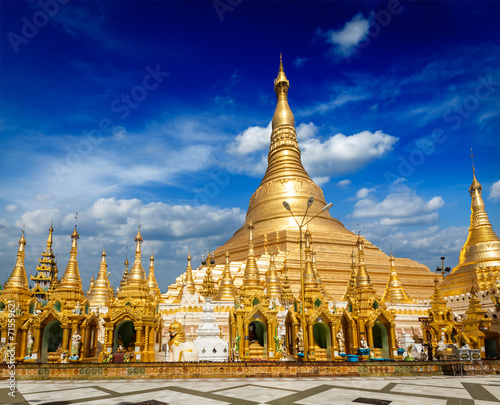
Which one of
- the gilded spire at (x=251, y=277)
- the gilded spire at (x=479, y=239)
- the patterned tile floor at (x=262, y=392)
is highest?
the gilded spire at (x=479, y=239)

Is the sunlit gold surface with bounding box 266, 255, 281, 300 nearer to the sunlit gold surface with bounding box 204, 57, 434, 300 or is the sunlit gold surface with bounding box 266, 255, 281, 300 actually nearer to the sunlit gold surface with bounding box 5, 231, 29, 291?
the sunlit gold surface with bounding box 204, 57, 434, 300

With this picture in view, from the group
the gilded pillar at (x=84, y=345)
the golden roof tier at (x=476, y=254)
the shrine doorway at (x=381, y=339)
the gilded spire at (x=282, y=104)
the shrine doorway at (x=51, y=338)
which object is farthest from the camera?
the gilded spire at (x=282, y=104)

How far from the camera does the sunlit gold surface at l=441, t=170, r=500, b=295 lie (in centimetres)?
3828

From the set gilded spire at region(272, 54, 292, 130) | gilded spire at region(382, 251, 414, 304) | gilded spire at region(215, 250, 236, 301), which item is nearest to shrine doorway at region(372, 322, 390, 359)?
gilded spire at region(382, 251, 414, 304)

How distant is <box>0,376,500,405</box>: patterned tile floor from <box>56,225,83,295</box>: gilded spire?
11201 mm

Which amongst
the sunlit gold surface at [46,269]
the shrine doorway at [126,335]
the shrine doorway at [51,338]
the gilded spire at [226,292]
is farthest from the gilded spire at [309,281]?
the sunlit gold surface at [46,269]

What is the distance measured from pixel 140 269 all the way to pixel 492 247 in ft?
114

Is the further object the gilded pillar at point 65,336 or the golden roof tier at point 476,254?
the golden roof tier at point 476,254

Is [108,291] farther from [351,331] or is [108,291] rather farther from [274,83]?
[274,83]

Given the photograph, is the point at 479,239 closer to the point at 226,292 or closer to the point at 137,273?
the point at 226,292

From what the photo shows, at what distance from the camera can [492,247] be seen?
40.0 metres

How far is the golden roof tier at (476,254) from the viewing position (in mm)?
38906

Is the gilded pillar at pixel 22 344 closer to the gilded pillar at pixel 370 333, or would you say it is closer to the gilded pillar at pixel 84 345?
the gilded pillar at pixel 84 345

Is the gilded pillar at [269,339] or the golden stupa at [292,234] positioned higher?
the golden stupa at [292,234]
